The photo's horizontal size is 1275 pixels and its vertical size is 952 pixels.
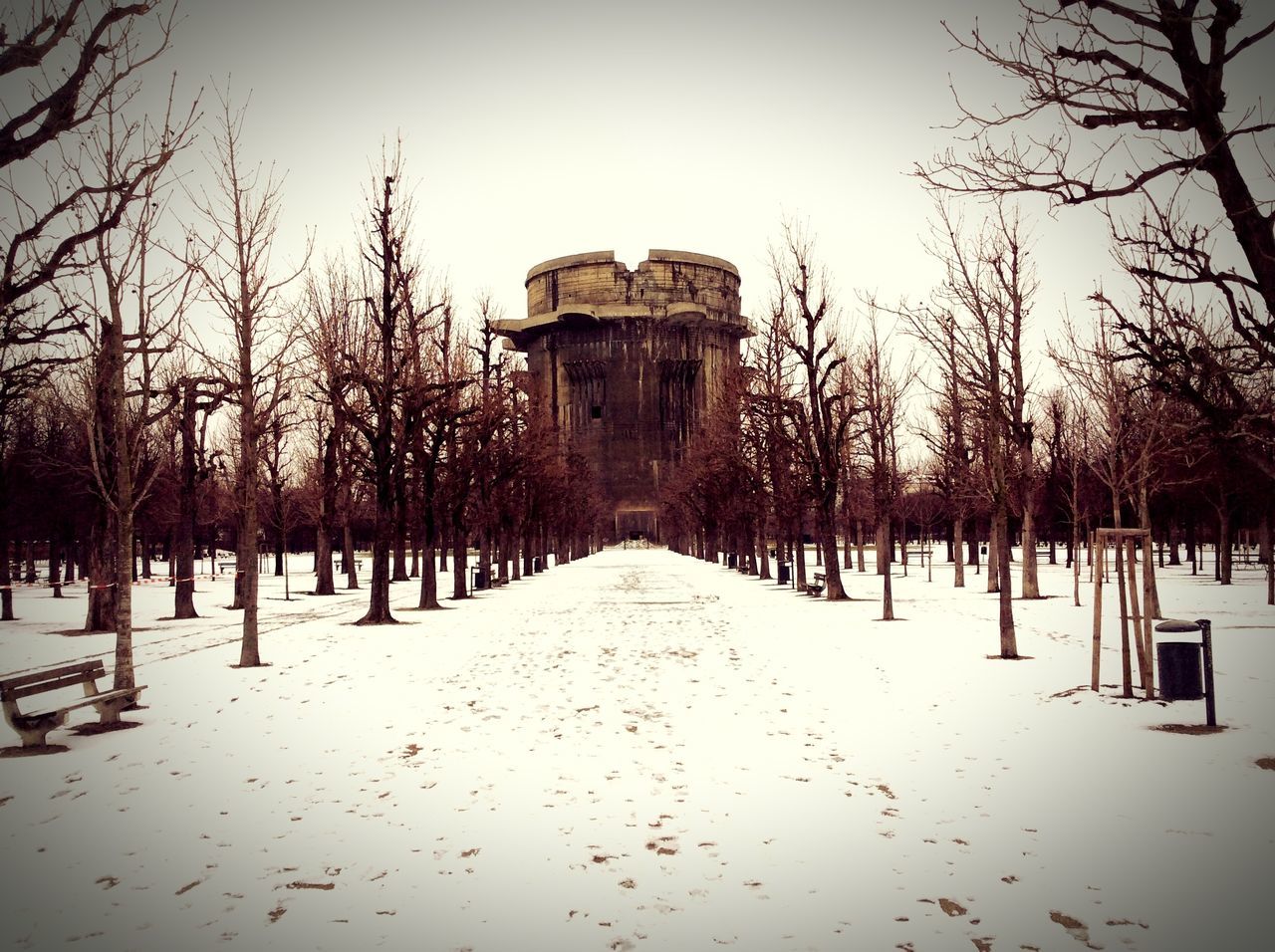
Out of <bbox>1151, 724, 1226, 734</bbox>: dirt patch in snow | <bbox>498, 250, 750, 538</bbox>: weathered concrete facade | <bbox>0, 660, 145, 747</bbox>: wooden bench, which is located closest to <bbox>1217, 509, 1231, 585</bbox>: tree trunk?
<bbox>1151, 724, 1226, 734</bbox>: dirt patch in snow

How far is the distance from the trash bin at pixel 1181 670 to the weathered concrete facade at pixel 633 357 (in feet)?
335

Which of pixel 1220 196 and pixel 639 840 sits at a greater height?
pixel 1220 196

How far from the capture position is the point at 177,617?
25359 millimetres

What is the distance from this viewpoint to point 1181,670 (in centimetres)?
1020

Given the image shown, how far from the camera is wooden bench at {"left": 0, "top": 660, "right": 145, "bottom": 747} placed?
885 cm

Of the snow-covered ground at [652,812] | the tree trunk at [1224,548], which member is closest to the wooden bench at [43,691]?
the snow-covered ground at [652,812]

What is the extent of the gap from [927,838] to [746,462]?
1277 inches

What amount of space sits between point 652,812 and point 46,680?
23.3ft

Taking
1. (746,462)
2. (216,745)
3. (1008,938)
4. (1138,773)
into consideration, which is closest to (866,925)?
(1008,938)

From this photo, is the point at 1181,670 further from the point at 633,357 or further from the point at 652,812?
the point at 633,357

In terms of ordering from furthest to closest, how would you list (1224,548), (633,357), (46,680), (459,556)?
1. (633,357)
2. (1224,548)
3. (459,556)
4. (46,680)

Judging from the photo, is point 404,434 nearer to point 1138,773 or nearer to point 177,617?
point 177,617

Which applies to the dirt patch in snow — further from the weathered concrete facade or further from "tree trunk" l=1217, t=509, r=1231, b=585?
the weathered concrete facade

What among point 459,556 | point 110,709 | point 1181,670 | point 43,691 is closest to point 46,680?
point 43,691
